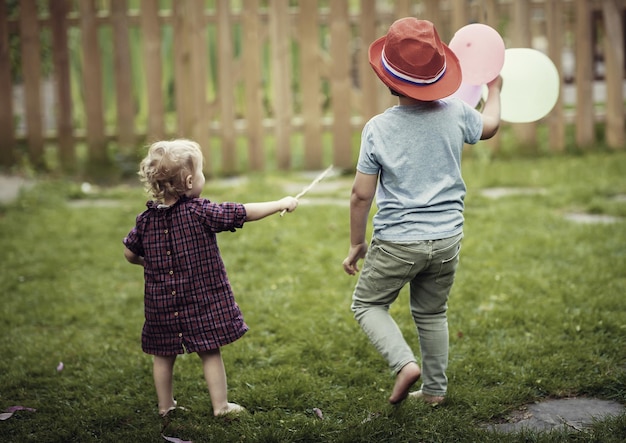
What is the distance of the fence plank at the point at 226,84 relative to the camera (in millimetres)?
7766

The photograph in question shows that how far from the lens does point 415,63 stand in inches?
117

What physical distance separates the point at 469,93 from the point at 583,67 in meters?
4.97

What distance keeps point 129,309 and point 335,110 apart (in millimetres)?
3739

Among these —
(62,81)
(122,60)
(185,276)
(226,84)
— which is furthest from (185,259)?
(62,81)

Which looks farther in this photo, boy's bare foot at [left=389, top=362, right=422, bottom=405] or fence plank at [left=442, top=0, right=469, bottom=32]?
fence plank at [left=442, top=0, right=469, bottom=32]

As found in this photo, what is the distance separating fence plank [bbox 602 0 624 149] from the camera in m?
7.80

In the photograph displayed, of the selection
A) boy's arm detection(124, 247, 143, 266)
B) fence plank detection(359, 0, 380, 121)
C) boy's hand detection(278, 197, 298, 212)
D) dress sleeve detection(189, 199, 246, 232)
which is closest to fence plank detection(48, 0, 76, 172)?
fence plank detection(359, 0, 380, 121)

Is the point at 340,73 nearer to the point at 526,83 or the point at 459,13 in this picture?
the point at 459,13

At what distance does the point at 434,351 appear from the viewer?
10.8 feet

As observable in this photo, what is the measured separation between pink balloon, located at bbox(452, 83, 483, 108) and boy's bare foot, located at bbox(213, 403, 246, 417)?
1.54 m

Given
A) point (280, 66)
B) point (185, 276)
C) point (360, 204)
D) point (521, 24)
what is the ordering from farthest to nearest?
point (280, 66) < point (521, 24) < point (185, 276) < point (360, 204)

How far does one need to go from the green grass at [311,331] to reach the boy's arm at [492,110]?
1.08 meters

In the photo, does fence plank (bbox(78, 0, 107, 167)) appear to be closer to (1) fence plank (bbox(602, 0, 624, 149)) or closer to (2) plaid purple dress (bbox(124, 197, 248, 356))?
(1) fence plank (bbox(602, 0, 624, 149))

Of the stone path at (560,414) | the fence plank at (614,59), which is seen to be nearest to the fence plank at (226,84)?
the fence plank at (614,59)
